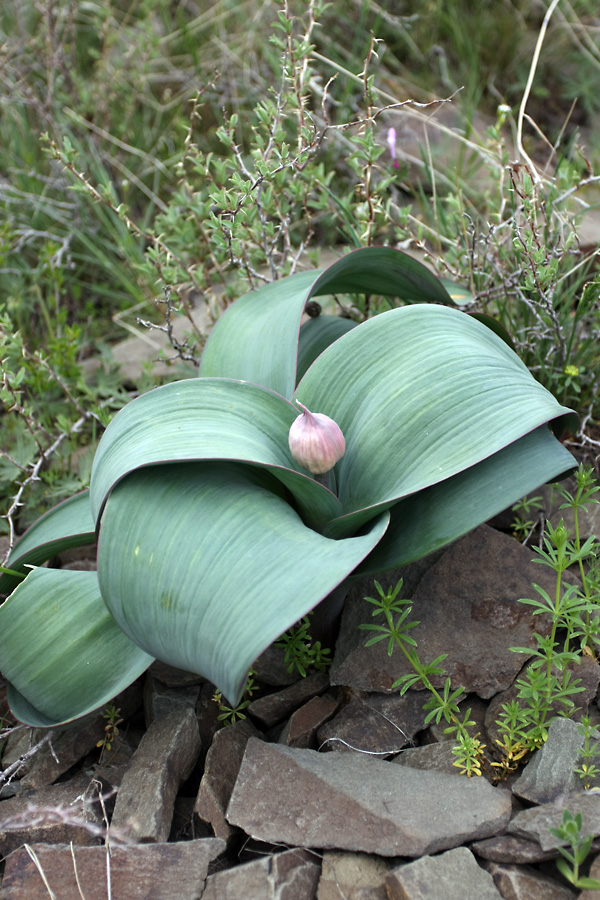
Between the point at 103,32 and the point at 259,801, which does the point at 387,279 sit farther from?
the point at 103,32

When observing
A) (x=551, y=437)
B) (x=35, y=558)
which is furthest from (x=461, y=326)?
(x=35, y=558)

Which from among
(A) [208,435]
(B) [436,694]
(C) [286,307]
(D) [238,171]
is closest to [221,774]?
(B) [436,694]

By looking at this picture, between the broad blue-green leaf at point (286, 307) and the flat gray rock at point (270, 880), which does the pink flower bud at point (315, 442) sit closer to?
the broad blue-green leaf at point (286, 307)

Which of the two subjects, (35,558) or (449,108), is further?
(449,108)

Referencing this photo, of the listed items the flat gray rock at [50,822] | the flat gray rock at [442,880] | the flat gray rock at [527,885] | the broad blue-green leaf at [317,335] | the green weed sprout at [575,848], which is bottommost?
the flat gray rock at [50,822]

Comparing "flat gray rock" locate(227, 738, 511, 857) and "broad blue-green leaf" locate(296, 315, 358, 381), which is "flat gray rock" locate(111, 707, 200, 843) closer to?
"flat gray rock" locate(227, 738, 511, 857)

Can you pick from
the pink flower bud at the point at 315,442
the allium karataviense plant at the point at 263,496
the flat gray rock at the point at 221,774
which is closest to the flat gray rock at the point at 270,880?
the flat gray rock at the point at 221,774

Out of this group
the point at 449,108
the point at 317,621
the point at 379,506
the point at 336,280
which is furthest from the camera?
the point at 449,108
